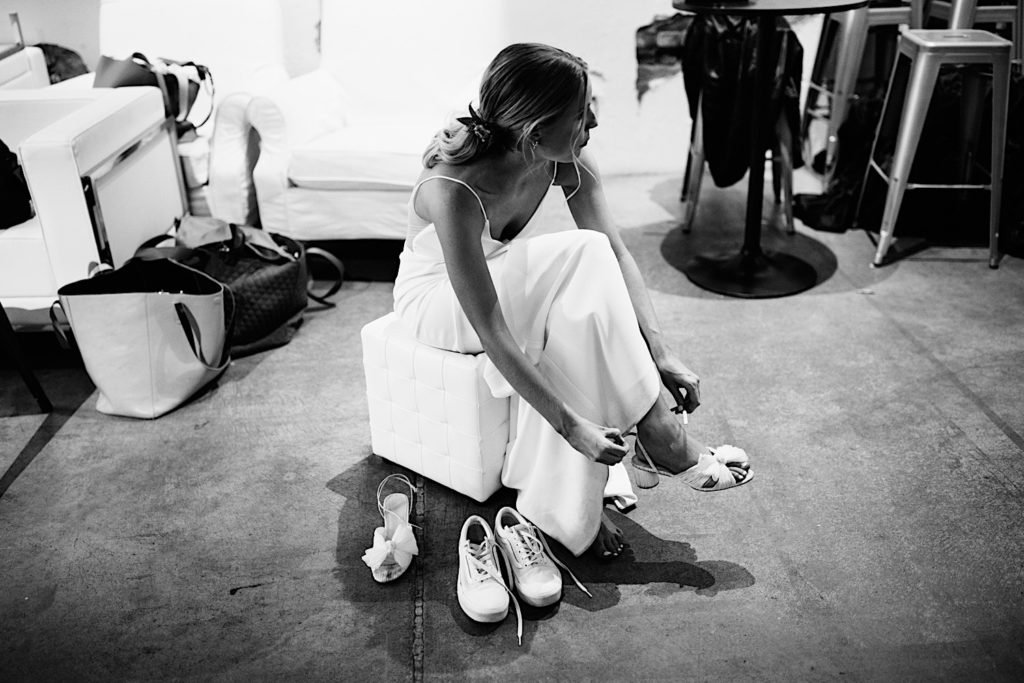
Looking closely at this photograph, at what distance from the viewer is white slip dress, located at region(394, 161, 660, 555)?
1556 mm

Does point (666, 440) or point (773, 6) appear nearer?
point (666, 440)

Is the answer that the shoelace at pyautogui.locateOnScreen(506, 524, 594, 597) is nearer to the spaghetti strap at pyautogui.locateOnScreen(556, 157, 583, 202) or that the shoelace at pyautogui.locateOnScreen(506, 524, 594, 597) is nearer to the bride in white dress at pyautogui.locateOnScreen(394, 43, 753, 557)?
the bride in white dress at pyautogui.locateOnScreen(394, 43, 753, 557)

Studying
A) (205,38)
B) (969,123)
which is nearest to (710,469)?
(969,123)

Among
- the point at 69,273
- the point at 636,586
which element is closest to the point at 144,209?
the point at 69,273

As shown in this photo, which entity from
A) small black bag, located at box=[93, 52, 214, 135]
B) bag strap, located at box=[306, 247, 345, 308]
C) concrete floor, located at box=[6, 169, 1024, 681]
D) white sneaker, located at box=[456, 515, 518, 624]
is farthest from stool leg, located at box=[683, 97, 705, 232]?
white sneaker, located at box=[456, 515, 518, 624]

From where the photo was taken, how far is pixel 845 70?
354cm

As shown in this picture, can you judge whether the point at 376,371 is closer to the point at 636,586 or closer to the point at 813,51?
the point at 636,586

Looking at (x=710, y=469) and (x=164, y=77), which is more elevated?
(x=164, y=77)

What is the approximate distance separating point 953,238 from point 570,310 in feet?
7.82

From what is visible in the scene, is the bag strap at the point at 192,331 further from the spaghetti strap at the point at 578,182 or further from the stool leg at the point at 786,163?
the stool leg at the point at 786,163

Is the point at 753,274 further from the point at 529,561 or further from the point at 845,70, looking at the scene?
the point at 529,561

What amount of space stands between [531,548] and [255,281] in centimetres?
134

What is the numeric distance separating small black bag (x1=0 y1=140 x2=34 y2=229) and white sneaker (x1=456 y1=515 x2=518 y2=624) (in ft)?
5.31

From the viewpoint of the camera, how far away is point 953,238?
331 centimetres
